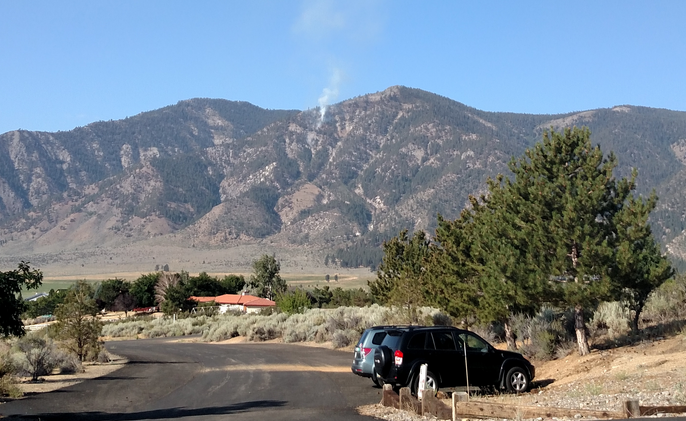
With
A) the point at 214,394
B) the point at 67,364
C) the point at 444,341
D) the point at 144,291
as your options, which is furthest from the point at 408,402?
the point at 144,291

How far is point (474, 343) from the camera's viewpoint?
17641 millimetres

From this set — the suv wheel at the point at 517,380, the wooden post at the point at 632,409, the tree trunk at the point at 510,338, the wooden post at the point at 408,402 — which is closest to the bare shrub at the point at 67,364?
the wooden post at the point at 408,402

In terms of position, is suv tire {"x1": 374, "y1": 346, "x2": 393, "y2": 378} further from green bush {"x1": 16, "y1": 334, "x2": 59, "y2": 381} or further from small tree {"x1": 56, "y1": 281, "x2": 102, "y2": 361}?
small tree {"x1": 56, "y1": 281, "x2": 102, "y2": 361}

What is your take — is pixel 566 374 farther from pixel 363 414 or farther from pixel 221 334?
pixel 221 334

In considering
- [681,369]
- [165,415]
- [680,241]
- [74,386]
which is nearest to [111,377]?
[74,386]

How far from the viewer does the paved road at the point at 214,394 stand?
51.3 feet

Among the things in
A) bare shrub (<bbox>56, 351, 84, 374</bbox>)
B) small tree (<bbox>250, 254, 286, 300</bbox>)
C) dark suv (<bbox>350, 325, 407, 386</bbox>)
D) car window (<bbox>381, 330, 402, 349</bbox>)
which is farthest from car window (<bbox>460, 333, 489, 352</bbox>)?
small tree (<bbox>250, 254, 286, 300</bbox>)

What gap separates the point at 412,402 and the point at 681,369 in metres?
6.42

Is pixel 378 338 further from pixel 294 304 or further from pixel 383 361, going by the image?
pixel 294 304

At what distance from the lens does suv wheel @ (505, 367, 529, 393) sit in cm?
1723

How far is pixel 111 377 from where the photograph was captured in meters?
24.5

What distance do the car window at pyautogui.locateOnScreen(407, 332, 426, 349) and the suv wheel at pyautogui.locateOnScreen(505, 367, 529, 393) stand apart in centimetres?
231

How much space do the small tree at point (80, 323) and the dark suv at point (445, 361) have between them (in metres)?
16.4

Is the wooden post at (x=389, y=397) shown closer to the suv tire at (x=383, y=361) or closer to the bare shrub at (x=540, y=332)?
the suv tire at (x=383, y=361)
